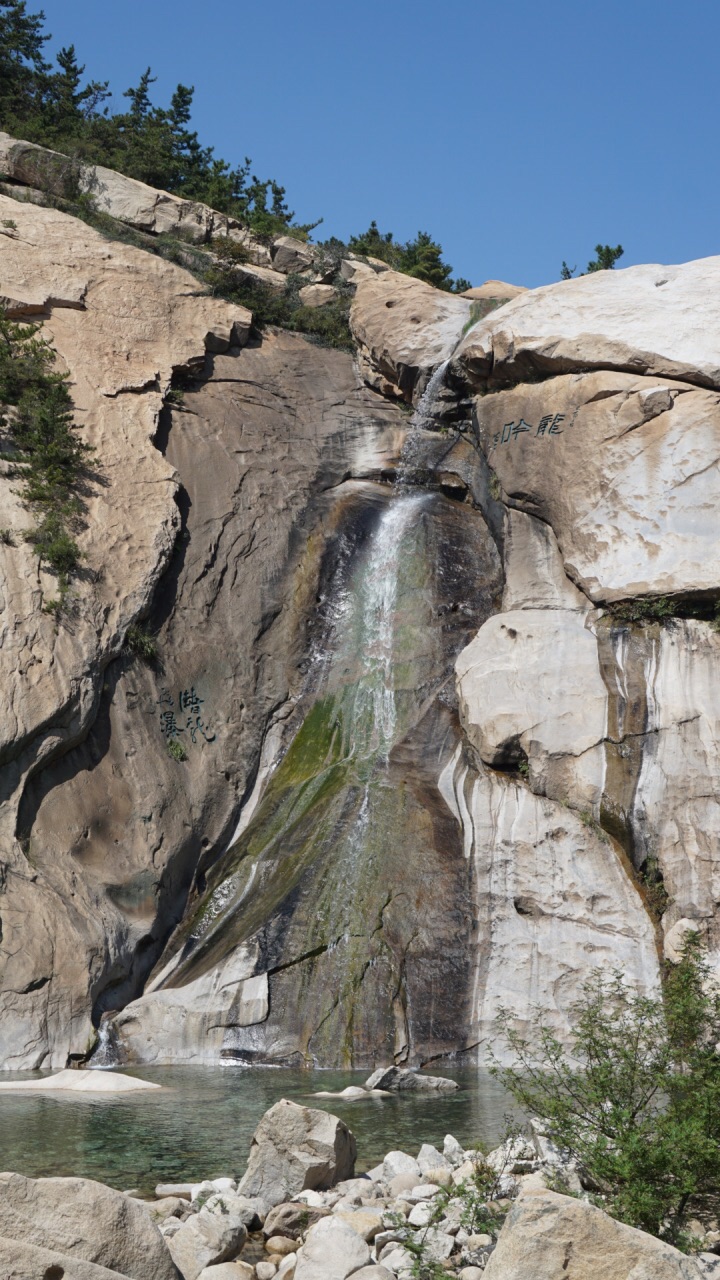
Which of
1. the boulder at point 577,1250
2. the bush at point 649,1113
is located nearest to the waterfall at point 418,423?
the bush at point 649,1113

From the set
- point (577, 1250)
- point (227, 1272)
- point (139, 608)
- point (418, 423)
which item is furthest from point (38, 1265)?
point (418, 423)

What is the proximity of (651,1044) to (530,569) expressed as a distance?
1344 cm

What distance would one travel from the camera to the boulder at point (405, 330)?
26.8 m

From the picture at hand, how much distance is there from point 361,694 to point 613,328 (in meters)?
7.95

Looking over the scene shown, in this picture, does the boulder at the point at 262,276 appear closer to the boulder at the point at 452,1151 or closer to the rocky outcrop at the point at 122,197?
the rocky outcrop at the point at 122,197

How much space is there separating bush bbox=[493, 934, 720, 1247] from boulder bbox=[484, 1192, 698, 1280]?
46.7 inches

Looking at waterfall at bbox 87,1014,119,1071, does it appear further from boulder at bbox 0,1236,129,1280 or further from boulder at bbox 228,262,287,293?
boulder at bbox 228,262,287,293

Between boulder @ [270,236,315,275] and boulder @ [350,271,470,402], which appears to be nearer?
boulder @ [350,271,470,402]

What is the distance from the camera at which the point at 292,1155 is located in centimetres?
889

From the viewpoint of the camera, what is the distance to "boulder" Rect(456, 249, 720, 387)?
20078 millimetres

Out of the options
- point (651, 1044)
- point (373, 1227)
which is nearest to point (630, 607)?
point (651, 1044)

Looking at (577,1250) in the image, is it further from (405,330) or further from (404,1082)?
(405,330)

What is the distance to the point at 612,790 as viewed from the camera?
1758 centimetres

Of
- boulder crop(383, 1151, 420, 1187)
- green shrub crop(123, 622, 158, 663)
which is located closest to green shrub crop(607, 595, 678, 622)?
green shrub crop(123, 622, 158, 663)
